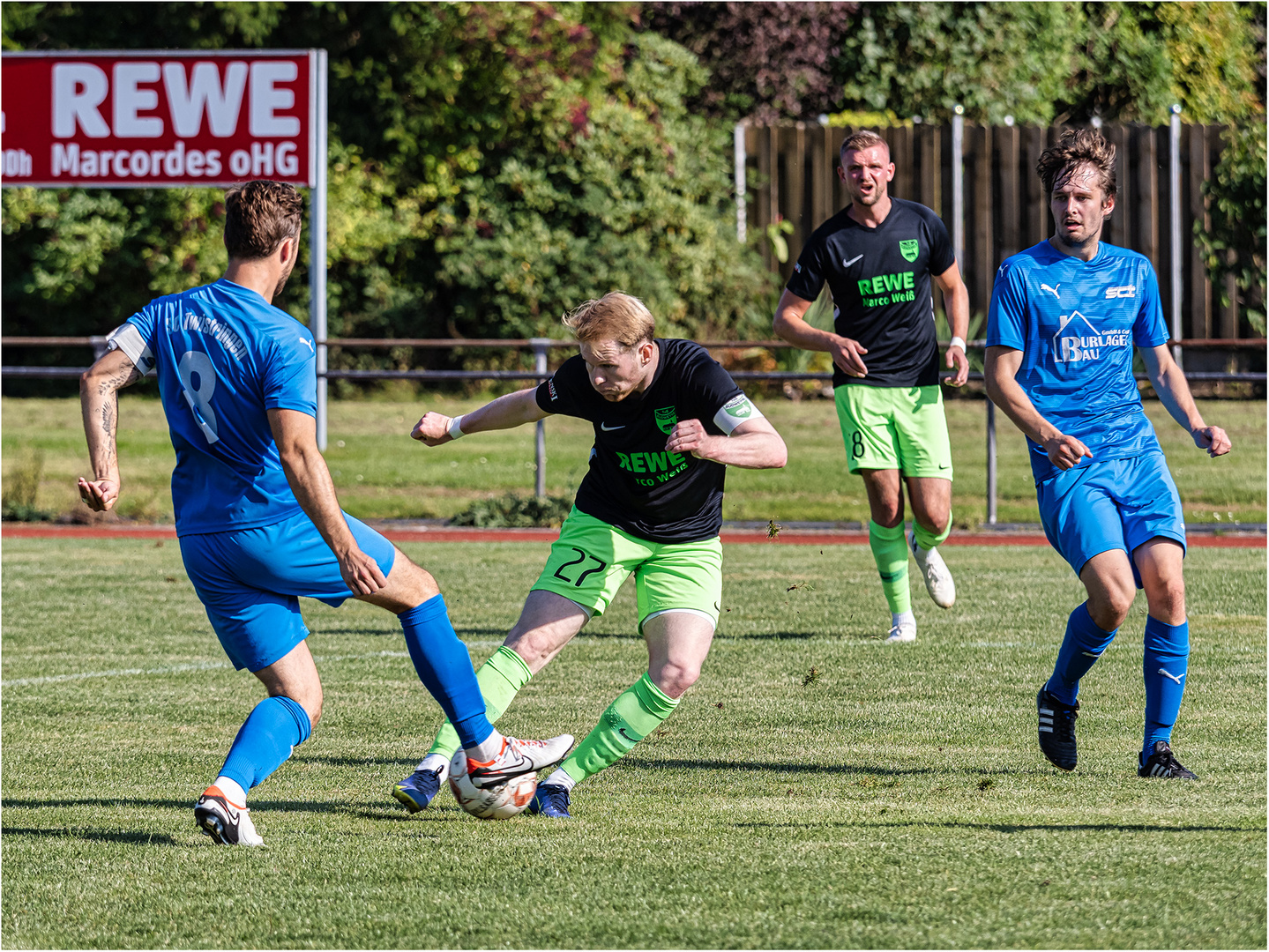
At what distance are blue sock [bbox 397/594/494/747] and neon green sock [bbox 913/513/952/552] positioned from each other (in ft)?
14.5

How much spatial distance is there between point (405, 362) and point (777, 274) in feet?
17.6

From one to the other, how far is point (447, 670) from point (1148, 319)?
296cm

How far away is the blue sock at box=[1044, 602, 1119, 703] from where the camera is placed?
588 centimetres

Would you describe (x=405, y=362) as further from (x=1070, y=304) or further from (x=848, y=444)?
(x=1070, y=304)

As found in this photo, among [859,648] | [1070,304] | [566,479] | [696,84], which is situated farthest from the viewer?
[696,84]

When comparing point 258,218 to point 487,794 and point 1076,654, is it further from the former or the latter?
point 1076,654

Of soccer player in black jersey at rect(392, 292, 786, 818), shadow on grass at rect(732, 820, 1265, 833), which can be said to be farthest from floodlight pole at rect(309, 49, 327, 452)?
shadow on grass at rect(732, 820, 1265, 833)

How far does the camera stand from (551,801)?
532 cm

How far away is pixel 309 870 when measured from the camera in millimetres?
4613

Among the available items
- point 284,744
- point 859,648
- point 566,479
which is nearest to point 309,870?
point 284,744

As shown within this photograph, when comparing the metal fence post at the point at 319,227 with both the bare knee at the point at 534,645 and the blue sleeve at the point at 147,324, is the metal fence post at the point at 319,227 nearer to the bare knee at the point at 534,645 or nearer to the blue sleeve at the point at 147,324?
the bare knee at the point at 534,645

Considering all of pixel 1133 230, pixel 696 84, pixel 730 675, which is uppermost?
pixel 696 84

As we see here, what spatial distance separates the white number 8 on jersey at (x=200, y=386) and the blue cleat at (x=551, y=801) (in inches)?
61.8

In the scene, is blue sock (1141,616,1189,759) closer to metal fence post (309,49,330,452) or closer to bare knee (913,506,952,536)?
bare knee (913,506,952,536)
